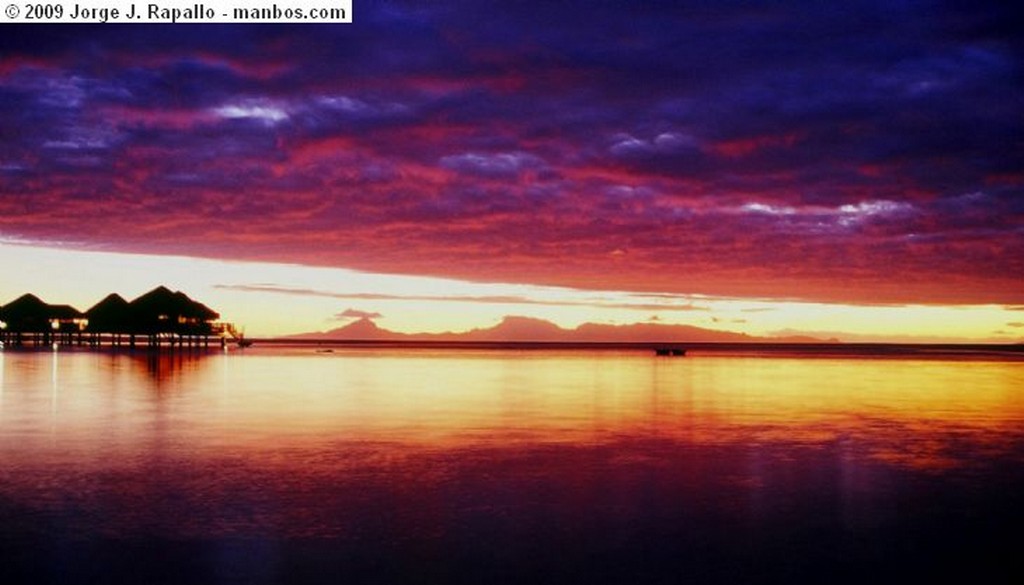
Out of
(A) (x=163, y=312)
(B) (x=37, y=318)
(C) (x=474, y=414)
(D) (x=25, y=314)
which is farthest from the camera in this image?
(B) (x=37, y=318)

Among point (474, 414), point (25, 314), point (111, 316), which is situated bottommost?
point (474, 414)

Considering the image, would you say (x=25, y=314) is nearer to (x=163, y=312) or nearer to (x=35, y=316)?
(x=35, y=316)

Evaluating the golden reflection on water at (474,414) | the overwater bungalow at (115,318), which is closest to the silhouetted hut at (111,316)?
the overwater bungalow at (115,318)

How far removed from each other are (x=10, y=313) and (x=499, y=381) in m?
73.5

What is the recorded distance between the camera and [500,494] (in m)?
12.9

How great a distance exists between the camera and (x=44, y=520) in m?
10.8

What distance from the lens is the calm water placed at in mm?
9078

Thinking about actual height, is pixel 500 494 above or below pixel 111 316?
below

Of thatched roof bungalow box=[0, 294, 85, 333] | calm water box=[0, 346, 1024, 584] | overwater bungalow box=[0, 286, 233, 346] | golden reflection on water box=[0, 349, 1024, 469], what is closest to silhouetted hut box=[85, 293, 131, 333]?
overwater bungalow box=[0, 286, 233, 346]

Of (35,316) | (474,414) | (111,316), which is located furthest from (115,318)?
(474,414)

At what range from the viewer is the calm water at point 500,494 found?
908 cm

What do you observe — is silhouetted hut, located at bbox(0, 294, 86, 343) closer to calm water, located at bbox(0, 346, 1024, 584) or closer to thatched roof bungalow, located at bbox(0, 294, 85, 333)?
thatched roof bungalow, located at bbox(0, 294, 85, 333)

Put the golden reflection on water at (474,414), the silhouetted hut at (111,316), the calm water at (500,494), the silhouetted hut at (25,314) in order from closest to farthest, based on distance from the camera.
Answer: the calm water at (500,494)
the golden reflection on water at (474,414)
the silhouetted hut at (111,316)
the silhouetted hut at (25,314)

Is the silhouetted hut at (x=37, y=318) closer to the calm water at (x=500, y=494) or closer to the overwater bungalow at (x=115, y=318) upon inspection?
the overwater bungalow at (x=115, y=318)
